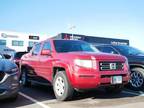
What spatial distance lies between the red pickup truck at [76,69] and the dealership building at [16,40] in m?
53.5

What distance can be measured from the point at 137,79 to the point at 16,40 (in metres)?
57.4

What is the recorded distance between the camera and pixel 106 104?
658 cm

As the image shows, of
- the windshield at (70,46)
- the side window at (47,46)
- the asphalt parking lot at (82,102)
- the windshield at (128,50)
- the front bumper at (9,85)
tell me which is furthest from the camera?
the windshield at (128,50)

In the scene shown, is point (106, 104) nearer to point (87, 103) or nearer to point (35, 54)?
point (87, 103)

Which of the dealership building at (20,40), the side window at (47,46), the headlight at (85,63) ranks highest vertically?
the dealership building at (20,40)

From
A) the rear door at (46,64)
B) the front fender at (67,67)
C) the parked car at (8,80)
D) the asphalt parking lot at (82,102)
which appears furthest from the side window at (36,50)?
the parked car at (8,80)

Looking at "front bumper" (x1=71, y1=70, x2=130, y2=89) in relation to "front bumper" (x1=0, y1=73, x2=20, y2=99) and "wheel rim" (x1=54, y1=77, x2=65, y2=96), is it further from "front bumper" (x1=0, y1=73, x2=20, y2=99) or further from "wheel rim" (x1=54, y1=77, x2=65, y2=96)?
"front bumper" (x1=0, y1=73, x2=20, y2=99)

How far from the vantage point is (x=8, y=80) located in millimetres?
6156

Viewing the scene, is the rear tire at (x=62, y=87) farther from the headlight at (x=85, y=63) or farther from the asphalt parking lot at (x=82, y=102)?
the headlight at (x=85, y=63)

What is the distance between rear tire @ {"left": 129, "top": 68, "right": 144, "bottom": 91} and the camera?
28.9 feet

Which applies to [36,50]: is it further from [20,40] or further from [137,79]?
[20,40]

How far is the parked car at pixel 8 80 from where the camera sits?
6094mm

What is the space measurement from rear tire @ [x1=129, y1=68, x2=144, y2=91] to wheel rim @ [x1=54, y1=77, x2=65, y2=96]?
9.77ft

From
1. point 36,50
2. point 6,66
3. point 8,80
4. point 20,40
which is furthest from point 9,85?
point 20,40
